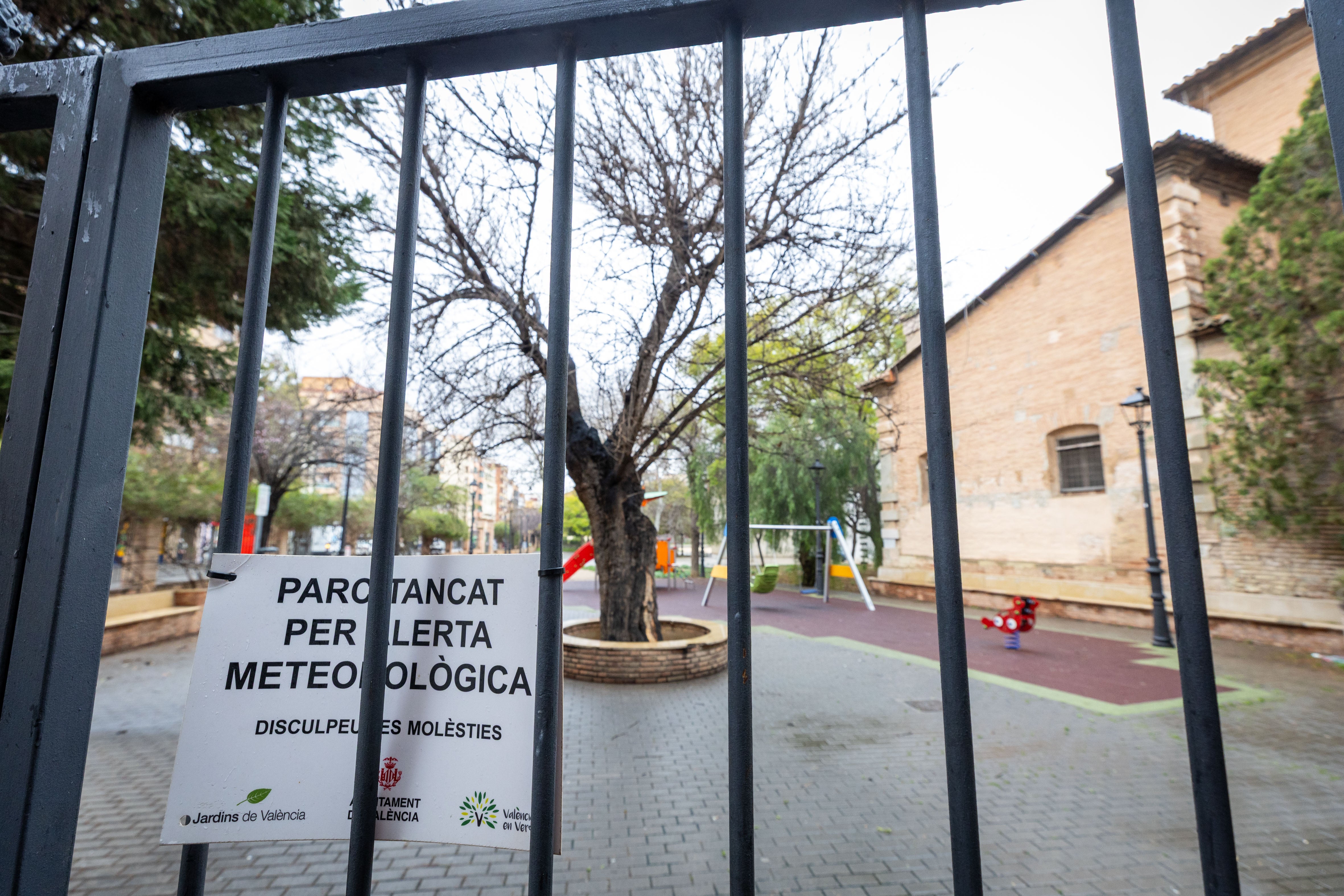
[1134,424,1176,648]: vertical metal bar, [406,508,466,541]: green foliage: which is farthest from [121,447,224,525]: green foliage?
[1134,424,1176,648]: vertical metal bar

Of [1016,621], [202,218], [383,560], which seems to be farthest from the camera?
[1016,621]

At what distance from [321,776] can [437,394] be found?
8.73m

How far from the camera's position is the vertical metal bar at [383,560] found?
1020 millimetres

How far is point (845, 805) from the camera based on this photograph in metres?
Answer: 5.13

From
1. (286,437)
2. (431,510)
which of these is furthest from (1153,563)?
(431,510)

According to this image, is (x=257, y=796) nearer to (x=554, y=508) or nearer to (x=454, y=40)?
(x=554, y=508)

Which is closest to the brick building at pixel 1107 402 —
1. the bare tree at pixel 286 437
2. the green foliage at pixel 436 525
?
the bare tree at pixel 286 437

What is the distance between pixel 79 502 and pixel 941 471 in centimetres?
138

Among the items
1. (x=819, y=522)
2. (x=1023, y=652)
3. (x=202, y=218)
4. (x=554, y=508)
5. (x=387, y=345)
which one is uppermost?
(x=202, y=218)

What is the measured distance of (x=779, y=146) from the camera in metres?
8.29

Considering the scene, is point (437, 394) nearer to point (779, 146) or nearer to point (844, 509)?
point (779, 146)

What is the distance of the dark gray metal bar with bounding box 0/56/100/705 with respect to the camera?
3.47 ft

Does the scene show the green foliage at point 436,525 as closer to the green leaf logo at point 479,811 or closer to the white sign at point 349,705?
the white sign at point 349,705

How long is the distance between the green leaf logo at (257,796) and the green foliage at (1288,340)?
13.9 metres
